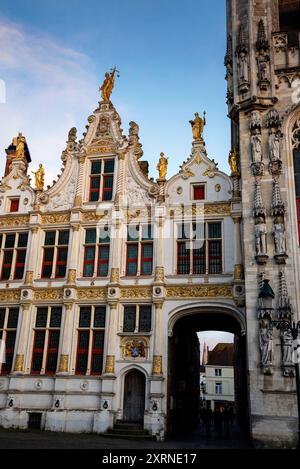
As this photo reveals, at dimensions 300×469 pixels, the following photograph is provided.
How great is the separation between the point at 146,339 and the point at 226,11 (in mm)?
19399

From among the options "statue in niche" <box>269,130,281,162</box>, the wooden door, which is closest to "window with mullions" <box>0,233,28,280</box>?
the wooden door

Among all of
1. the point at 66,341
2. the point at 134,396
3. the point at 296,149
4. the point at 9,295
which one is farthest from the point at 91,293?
the point at 296,149

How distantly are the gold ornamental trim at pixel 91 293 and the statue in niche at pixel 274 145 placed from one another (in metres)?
10.6

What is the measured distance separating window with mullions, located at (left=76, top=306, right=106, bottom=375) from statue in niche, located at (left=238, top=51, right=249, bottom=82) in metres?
13.7

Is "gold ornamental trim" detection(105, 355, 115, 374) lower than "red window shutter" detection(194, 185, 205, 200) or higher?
lower

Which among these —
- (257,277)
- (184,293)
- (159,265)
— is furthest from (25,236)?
(257,277)

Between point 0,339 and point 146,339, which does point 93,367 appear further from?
point 0,339

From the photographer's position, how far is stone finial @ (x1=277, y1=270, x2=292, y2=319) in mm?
19109

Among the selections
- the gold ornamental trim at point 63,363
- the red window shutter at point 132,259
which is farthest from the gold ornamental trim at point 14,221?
the gold ornamental trim at point 63,363

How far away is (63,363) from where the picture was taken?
22.2 metres

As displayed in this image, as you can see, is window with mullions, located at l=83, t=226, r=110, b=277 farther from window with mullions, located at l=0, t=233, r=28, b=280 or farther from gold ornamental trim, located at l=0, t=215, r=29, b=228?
gold ornamental trim, located at l=0, t=215, r=29, b=228

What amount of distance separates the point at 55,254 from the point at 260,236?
1080cm

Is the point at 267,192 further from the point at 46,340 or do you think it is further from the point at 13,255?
the point at 13,255
